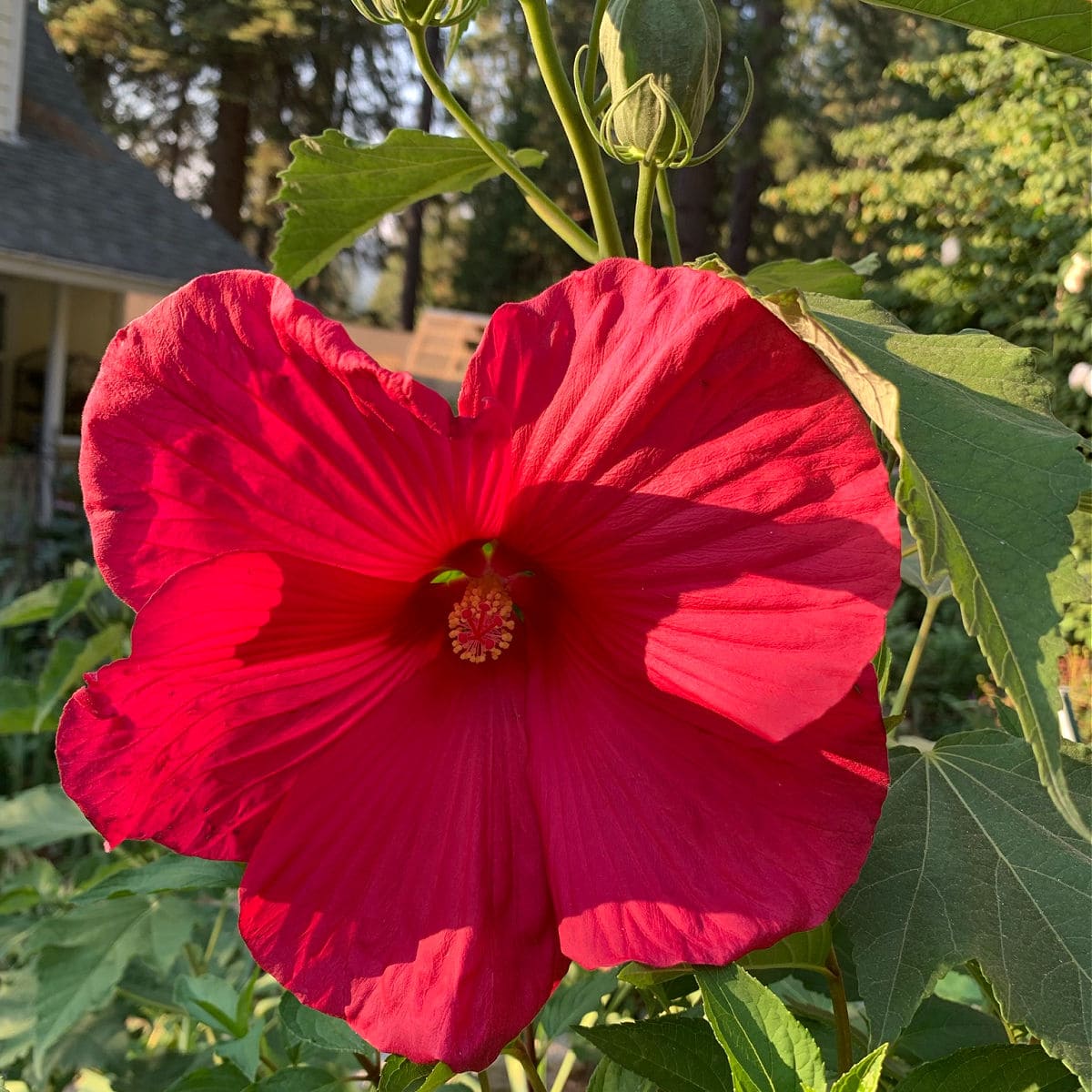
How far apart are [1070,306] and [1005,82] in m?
2.02

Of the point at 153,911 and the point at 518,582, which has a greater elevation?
the point at 518,582

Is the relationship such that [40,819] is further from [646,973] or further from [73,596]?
[646,973]

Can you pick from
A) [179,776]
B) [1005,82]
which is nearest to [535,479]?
[179,776]

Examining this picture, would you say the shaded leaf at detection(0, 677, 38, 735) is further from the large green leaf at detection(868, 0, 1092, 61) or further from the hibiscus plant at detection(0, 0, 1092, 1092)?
the large green leaf at detection(868, 0, 1092, 61)

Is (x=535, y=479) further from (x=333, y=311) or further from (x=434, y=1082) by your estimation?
(x=333, y=311)

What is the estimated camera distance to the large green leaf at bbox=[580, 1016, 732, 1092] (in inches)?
23.7

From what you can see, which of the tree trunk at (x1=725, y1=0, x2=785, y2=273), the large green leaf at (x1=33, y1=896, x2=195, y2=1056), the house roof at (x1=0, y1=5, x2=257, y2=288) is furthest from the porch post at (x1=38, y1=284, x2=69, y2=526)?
the large green leaf at (x1=33, y1=896, x2=195, y2=1056)

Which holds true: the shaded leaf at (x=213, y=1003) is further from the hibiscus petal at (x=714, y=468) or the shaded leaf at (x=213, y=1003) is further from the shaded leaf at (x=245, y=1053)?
the hibiscus petal at (x=714, y=468)

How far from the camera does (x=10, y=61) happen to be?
29.5ft

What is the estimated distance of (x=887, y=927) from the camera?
1.81 ft

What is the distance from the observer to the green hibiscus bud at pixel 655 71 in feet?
1.98

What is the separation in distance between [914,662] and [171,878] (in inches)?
22.6

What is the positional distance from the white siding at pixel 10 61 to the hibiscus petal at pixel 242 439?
10132 millimetres

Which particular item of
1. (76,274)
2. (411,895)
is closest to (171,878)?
(411,895)
